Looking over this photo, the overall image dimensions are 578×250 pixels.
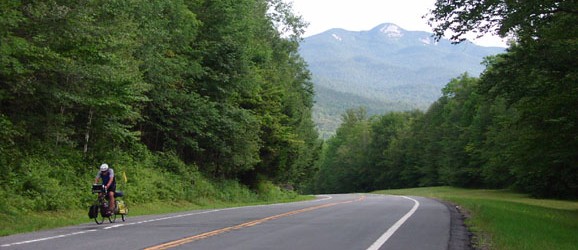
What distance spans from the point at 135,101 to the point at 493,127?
47.2 metres

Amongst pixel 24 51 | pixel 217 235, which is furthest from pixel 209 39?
pixel 217 235

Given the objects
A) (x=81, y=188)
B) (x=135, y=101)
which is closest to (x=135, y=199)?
(x=81, y=188)

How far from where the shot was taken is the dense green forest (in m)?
19.1

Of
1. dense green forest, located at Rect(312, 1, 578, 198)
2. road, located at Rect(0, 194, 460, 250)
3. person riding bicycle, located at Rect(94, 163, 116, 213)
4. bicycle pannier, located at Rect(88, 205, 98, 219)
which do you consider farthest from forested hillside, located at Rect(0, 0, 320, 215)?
dense green forest, located at Rect(312, 1, 578, 198)

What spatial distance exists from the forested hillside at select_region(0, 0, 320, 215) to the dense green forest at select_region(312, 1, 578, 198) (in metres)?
11.7

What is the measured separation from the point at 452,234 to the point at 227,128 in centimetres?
2188

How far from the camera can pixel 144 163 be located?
2838 centimetres

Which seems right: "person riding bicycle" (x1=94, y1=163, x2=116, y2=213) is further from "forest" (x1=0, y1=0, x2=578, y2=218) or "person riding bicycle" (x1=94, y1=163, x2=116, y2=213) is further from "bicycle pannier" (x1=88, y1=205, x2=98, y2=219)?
"forest" (x1=0, y1=0, x2=578, y2=218)

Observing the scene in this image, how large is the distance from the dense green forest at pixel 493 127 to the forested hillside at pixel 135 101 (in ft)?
38.5

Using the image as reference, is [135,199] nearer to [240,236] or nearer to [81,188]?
[81,188]

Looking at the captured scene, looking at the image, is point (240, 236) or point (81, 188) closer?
point (240, 236)

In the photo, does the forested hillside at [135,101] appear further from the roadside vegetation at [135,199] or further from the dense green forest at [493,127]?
the dense green forest at [493,127]

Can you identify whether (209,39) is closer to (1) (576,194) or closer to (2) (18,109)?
(2) (18,109)

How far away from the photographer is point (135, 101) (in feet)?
84.7
